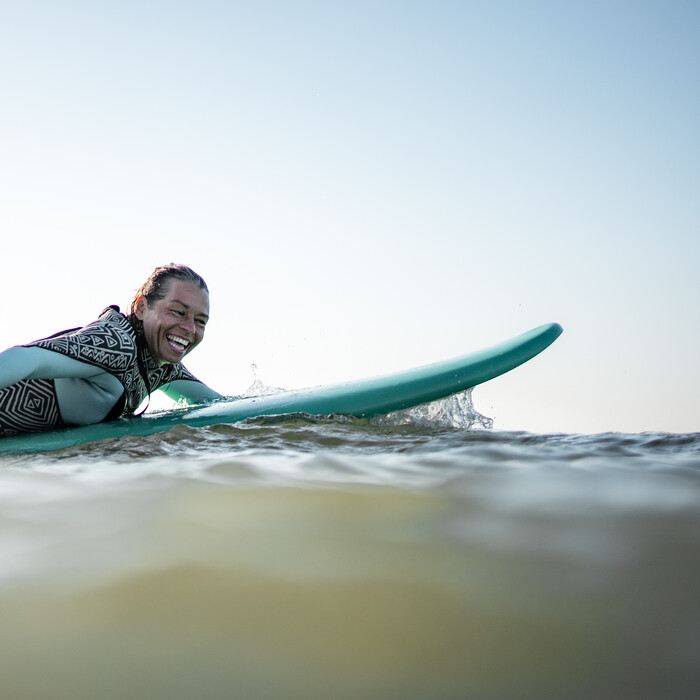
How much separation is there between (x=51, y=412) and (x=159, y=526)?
217 cm

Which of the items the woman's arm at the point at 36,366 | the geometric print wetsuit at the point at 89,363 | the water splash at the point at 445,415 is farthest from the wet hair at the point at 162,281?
the water splash at the point at 445,415

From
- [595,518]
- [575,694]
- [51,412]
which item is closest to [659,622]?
[575,694]

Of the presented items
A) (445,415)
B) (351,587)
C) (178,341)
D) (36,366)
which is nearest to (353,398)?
(445,415)

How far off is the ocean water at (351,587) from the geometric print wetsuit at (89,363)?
1391 millimetres

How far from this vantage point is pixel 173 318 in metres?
2.82

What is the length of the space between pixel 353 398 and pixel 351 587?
8.61 feet

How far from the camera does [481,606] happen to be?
1.78 feet

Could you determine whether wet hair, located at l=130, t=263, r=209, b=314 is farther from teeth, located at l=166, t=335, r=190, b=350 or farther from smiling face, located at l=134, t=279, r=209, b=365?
teeth, located at l=166, t=335, r=190, b=350

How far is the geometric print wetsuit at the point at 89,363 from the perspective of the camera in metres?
2.41

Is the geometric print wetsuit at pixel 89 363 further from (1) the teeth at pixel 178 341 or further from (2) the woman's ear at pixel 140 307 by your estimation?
(1) the teeth at pixel 178 341

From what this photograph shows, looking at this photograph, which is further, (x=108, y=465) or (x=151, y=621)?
→ (x=108, y=465)

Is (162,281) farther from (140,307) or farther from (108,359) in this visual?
(108,359)

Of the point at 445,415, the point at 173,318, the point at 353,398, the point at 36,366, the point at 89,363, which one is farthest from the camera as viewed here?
the point at 445,415

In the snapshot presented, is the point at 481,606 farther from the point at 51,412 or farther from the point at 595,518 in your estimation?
the point at 51,412
